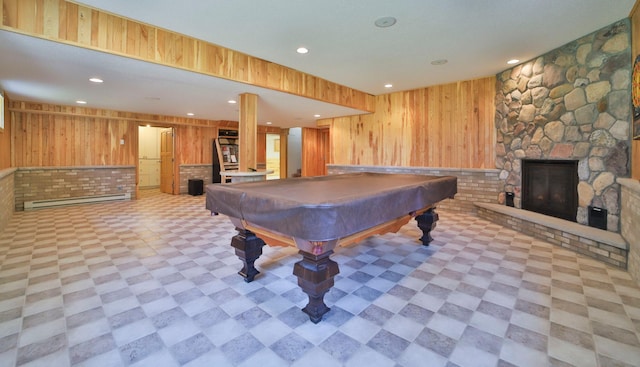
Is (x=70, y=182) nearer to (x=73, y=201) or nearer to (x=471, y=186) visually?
(x=73, y=201)

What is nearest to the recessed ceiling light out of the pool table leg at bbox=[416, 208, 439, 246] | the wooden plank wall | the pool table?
the pool table

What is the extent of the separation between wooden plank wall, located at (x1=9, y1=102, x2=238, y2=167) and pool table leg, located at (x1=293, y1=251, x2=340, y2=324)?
7485 millimetres

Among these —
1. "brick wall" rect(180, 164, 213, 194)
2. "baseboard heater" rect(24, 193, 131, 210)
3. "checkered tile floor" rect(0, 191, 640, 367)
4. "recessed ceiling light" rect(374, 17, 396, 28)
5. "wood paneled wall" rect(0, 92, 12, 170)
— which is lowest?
"checkered tile floor" rect(0, 191, 640, 367)

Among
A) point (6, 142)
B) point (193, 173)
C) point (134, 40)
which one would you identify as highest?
point (134, 40)

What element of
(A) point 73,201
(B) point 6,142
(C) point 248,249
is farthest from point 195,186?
(C) point 248,249

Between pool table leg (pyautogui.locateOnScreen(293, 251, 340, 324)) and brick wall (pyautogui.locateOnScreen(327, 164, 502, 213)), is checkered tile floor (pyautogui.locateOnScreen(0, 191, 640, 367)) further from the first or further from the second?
brick wall (pyautogui.locateOnScreen(327, 164, 502, 213))

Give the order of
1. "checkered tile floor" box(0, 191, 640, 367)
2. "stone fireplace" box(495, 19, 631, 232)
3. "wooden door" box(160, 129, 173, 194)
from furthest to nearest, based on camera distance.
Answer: "wooden door" box(160, 129, 173, 194) < "stone fireplace" box(495, 19, 631, 232) < "checkered tile floor" box(0, 191, 640, 367)

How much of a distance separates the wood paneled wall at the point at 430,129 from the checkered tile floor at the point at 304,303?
8.19ft

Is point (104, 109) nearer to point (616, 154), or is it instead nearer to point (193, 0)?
point (193, 0)

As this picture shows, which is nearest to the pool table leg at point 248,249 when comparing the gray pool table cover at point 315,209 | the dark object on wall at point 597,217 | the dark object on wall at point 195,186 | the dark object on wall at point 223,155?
the gray pool table cover at point 315,209

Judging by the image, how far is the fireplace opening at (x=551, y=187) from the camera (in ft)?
12.5

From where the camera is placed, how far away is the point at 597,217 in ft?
11.2

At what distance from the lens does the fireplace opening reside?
3.79 m

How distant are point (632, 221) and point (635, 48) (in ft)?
6.10
